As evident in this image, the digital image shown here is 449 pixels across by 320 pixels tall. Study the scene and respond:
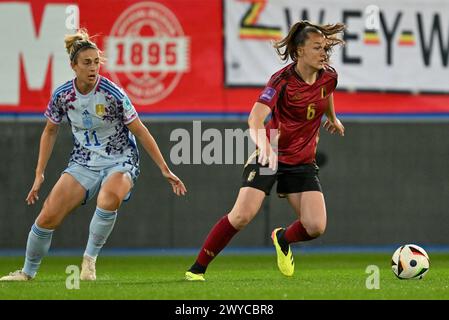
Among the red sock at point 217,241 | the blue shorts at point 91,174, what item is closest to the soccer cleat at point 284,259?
the red sock at point 217,241

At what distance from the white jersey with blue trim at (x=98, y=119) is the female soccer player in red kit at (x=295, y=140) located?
2.98ft

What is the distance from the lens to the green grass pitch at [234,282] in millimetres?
6043

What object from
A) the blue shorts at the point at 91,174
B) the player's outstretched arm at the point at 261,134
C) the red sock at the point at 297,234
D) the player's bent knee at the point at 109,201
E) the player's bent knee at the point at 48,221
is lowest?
the red sock at the point at 297,234

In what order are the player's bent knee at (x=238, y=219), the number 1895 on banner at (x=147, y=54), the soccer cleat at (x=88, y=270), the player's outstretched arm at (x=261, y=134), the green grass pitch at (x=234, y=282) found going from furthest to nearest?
the number 1895 on banner at (x=147, y=54) < the soccer cleat at (x=88, y=270) < the player's bent knee at (x=238, y=219) < the player's outstretched arm at (x=261, y=134) < the green grass pitch at (x=234, y=282)

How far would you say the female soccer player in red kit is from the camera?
7.04m

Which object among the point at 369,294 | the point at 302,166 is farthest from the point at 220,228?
the point at 369,294

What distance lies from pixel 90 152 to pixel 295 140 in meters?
1.51

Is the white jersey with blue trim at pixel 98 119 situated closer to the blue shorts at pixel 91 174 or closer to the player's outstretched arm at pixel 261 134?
the blue shorts at pixel 91 174

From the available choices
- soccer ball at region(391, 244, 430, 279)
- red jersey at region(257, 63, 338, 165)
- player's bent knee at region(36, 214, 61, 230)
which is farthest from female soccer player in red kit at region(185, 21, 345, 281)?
player's bent knee at region(36, 214, 61, 230)

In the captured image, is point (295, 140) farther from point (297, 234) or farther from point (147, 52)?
point (147, 52)

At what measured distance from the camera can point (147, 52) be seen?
12.3 metres

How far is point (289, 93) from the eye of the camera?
7137 millimetres

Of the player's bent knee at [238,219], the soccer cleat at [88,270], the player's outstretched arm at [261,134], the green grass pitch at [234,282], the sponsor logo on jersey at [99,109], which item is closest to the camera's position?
the green grass pitch at [234,282]
